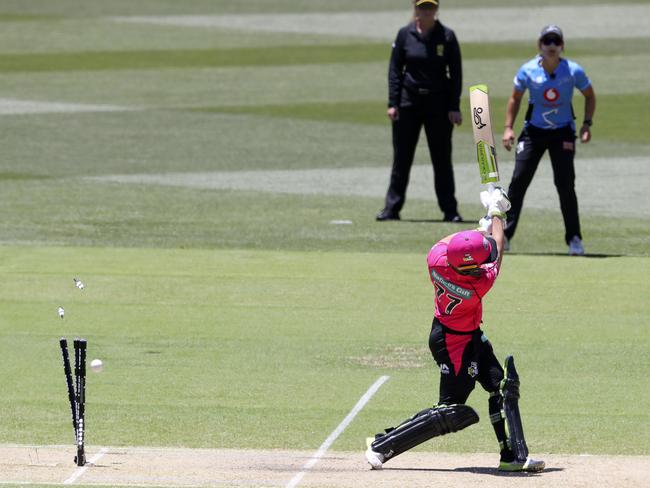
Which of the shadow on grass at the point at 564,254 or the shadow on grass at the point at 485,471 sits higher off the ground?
the shadow on grass at the point at 485,471

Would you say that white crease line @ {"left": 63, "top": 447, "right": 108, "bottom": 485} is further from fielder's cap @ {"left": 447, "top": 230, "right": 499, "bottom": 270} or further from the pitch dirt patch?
A: fielder's cap @ {"left": 447, "top": 230, "right": 499, "bottom": 270}

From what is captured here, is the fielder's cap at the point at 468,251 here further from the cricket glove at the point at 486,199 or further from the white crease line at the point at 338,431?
the white crease line at the point at 338,431

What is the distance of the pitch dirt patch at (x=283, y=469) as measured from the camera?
8.46 meters

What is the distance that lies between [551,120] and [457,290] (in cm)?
674

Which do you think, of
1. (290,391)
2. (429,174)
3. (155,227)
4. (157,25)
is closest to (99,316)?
(290,391)

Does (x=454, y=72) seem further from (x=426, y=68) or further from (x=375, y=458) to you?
(x=375, y=458)

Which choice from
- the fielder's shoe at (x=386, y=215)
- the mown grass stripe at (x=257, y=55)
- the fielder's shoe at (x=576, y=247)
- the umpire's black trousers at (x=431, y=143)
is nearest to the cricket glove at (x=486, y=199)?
the fielder's shoe at (x=576, y=247)

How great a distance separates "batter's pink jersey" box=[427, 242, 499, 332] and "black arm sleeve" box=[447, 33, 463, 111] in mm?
8543

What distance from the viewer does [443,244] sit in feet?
28.8

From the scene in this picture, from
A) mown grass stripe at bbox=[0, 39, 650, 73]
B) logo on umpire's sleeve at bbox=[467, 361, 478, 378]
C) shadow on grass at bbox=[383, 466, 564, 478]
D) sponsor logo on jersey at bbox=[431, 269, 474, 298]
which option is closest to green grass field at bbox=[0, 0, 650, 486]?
shadow on grass at bbox=[383, 466, 564, 478]

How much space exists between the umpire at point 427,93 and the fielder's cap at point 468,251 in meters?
8.50

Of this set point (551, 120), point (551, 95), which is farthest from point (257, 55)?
point (551, 95)

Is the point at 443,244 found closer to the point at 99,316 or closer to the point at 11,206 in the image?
the point at 99,316

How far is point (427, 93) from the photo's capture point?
56.5 ft
